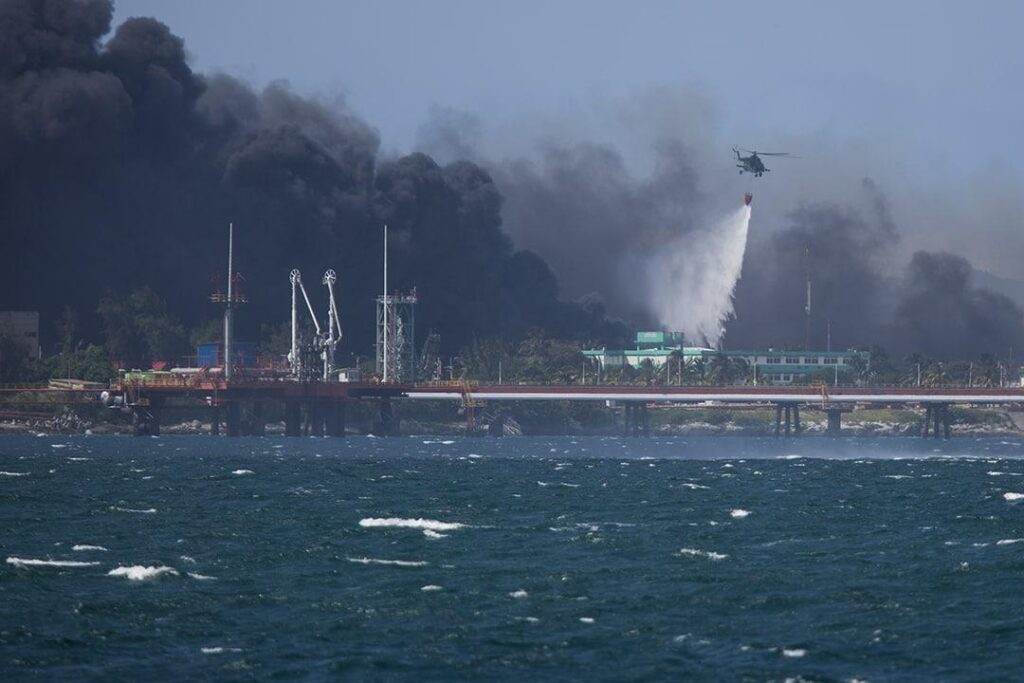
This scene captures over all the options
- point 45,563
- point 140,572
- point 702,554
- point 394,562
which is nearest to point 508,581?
point 394,562

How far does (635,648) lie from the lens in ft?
153

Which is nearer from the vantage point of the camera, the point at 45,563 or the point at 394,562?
the point at 45,563

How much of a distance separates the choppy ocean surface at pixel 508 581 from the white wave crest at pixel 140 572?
170 mm

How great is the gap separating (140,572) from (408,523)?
19922 millimetres

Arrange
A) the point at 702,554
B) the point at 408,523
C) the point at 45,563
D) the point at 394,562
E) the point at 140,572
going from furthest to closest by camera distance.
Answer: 1. the point at 408,523
2. the point at 702,554
3. the point at 394,562
4. the point at 45,563
5. the point at 140,572

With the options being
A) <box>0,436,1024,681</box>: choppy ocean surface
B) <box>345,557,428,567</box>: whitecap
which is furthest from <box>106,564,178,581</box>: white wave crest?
<box>345,557,428,567</box>: whitecap

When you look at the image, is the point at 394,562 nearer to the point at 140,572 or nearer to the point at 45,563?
the point at 140,572

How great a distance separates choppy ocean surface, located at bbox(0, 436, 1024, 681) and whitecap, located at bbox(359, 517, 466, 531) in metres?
0.44

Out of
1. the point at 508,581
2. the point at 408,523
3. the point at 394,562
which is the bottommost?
the point at 508,581

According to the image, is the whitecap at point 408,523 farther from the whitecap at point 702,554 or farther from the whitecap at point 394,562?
the whitecap at point 702,554

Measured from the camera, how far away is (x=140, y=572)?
2336 inches

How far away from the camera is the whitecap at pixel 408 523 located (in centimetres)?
7612

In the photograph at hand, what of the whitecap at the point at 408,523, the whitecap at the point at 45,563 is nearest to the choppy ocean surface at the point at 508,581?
the whitecap at the point at 45,563

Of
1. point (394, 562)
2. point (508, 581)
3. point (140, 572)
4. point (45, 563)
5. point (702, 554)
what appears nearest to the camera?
point (508, 581)
